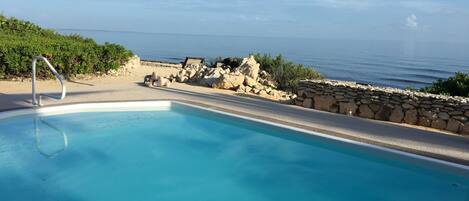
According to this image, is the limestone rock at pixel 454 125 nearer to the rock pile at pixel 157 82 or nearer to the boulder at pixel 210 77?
the boulder at pixel 210 77

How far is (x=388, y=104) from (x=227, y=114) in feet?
11.4

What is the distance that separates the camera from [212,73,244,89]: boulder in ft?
46.2

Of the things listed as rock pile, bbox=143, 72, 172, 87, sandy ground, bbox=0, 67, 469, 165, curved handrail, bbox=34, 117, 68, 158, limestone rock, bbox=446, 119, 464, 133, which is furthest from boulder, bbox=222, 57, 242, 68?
limestone rock, bbox=446, 119, 464, 133

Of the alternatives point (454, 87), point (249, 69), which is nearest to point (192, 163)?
point (454, 87)

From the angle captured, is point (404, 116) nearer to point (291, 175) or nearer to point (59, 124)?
point (291, 175)

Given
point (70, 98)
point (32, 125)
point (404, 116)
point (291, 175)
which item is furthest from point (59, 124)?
point (404, 116)

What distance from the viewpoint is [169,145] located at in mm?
8914

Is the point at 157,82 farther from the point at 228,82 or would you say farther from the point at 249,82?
the point at 249,82

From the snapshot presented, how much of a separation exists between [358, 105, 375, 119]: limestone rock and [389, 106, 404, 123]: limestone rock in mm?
439

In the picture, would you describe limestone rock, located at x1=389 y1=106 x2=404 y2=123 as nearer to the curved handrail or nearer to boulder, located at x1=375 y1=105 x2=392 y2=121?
boulder, located at x1=375 y1=105 x2=392 y2=121

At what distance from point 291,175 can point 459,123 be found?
3976 millimetres

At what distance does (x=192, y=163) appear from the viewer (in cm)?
793

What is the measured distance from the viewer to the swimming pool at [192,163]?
6594 mm

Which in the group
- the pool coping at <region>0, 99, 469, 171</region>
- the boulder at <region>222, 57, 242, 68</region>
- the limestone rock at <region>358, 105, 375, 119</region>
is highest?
the boulder at <region>222, 57, 242, 68</region>
